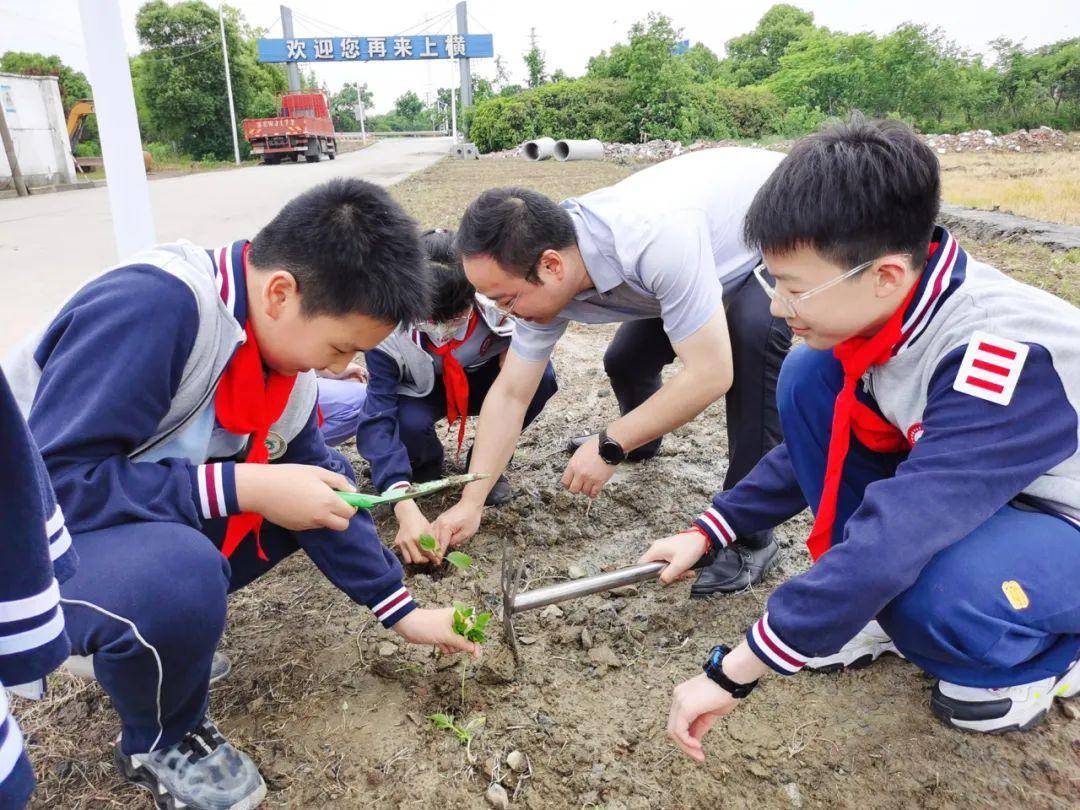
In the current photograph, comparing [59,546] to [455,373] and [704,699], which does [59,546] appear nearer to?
[704,699]

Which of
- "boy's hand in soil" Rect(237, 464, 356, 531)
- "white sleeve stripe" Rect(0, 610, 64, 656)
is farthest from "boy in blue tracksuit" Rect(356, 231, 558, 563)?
"white sleeve stripe" Rect(0, 610, 64, 656)

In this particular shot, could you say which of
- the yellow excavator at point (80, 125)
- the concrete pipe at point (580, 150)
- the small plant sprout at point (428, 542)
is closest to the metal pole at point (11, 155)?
the yellow excavator at point (80, 125)

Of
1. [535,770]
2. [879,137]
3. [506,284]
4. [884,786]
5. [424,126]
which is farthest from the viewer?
[424,126]

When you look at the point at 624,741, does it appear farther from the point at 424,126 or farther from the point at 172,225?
the point at 424,126

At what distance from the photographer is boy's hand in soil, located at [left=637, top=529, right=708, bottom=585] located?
2.08 m

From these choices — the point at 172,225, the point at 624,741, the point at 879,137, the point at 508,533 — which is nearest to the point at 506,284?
the point at 508,533

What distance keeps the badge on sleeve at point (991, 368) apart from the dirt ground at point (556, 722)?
88 cm

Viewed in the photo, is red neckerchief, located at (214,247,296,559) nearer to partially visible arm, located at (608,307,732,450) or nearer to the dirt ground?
the dirt ground

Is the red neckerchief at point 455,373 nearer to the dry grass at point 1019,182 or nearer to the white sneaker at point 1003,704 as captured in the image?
the white sneaker at point 1003,704

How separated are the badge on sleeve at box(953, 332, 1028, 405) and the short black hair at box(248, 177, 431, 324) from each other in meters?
1.16

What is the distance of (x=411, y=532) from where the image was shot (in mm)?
2430

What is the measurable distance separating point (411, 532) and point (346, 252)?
101cm

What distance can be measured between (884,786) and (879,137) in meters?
1.38

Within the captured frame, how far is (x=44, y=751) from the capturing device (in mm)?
1855
